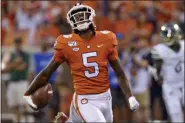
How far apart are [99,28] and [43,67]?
133 centimetres

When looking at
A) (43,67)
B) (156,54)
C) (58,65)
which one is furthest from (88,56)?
(43,67)

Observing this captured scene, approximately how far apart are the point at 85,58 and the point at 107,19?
5.72 meters

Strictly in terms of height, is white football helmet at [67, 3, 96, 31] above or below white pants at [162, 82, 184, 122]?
above

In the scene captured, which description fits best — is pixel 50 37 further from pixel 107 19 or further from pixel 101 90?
pixel 101 90

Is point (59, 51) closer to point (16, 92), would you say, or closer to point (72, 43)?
point (72, 43)

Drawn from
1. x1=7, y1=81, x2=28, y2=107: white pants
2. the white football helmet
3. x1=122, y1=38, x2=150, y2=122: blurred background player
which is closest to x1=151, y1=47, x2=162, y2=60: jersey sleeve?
x1=122, y1=38, x2=150, y2=122: blurred background player

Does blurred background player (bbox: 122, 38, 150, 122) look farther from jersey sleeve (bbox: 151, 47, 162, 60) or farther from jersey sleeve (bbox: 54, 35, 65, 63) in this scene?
jersey sleeve (bbox: 54, 35, 65, 63)

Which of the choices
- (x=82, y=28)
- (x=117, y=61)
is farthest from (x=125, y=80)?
(x=82, y=28)

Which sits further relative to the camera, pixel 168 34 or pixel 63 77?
pixel 63 77

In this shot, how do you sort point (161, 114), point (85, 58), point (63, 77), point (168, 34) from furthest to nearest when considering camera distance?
point (63, 77) < point (161, 114) < point (168, 34) < point (85, 58)

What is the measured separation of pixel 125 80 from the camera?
6.49m

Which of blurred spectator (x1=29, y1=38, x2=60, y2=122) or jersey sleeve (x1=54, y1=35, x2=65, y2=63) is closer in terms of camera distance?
jersey sleeve (x1=54, y1=35, x2=65, y2=63)

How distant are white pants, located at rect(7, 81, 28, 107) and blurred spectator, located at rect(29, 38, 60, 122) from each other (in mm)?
282

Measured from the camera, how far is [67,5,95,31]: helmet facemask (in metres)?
6.38
